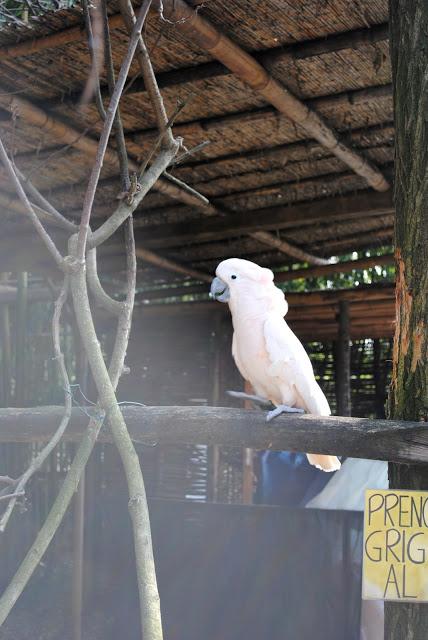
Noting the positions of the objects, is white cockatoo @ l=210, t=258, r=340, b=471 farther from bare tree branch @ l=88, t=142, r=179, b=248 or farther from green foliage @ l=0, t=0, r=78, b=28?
green foliage @ l=0, t=0, r=78, b=28

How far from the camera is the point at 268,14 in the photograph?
9.97 ft

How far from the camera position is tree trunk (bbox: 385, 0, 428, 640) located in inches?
88.9

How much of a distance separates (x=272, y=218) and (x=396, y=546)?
2909 mm

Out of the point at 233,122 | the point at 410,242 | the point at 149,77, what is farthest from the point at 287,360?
the point at 233,122

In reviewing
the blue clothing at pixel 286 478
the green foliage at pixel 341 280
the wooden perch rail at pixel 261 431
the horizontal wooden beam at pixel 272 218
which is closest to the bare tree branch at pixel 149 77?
the wooden perch rail at pixel 261 431

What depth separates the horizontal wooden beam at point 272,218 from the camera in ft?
14.8

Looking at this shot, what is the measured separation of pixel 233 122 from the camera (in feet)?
12.6

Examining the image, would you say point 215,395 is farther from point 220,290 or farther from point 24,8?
point 24,8

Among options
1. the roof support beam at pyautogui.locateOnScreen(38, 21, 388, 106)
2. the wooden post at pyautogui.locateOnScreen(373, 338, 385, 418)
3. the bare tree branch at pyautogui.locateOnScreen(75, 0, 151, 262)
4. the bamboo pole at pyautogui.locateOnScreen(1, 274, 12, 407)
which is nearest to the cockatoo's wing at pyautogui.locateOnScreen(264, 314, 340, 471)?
the bare tree branch at pyautogui.locateOnScreen(75, 0, 151, 262)

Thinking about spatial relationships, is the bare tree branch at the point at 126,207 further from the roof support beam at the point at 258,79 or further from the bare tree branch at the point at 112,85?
the roof support beam at the point at 258,79

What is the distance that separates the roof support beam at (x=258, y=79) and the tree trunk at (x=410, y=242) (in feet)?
2.49

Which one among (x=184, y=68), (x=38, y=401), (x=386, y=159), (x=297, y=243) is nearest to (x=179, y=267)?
(x=297, y=243)

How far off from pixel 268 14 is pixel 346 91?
0.69 meters

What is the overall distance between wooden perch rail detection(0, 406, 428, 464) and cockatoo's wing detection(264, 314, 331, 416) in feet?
1.46
